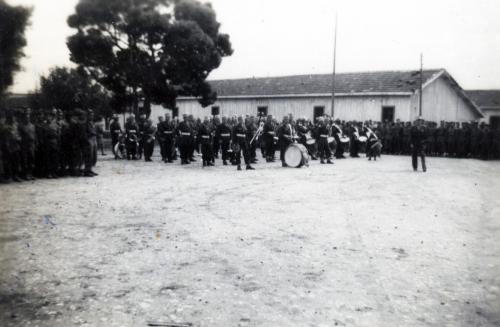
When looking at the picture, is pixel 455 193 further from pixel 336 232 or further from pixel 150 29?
pixel 150 29

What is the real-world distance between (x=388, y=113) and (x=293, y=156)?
15958mm

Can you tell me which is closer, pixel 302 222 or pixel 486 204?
pixel 302 222

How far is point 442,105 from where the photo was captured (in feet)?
108

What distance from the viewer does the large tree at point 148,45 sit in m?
28.0

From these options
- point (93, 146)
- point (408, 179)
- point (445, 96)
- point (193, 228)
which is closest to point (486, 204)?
point (408, 179)

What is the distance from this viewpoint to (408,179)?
13852 mm

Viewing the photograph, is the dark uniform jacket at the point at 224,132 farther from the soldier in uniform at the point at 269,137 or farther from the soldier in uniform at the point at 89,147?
the soldier in uniform at the point at 89,147

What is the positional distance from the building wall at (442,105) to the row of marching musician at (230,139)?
10809 mm

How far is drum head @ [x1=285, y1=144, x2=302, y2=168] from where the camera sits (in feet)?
54.6

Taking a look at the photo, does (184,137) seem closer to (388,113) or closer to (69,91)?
(388,113)

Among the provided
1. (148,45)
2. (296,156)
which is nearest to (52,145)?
(296,156)

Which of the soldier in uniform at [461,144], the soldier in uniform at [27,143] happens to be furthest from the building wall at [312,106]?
the soldier in uniform at [27,143]

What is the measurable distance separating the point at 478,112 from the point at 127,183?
3102cm

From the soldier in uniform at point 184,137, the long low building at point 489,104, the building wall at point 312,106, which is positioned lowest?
the soldier in uniform at point 184,137
